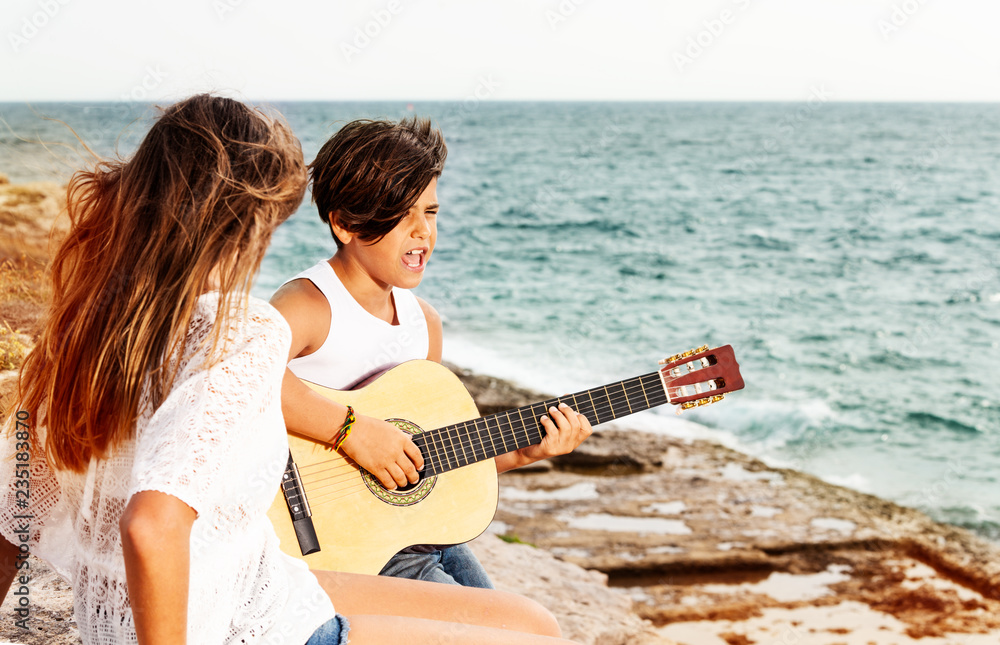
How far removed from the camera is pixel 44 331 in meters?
1.32

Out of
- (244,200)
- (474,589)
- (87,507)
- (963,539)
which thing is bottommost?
(963,539)

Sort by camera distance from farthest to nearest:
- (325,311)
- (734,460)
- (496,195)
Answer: (496,195) < (734,460) < (325,311)

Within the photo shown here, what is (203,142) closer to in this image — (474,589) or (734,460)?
(474,589)

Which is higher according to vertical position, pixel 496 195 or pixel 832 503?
pixel 496 195

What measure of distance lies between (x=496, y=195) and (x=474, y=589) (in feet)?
93.9

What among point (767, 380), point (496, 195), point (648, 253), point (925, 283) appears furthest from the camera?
point (496, 195)

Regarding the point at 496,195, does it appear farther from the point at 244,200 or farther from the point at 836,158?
the point at 244,200

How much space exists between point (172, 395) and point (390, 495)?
1.42 m

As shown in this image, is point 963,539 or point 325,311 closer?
point 325,311

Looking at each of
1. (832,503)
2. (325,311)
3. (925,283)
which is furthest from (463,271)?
(325,311)

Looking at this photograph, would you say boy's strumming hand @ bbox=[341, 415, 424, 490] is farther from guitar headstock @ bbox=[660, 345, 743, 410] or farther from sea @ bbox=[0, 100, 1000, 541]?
sea @ bbox=[0, 100, 1000, 541]

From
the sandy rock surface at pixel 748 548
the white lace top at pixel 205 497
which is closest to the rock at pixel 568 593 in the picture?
the sandy rock surface at pixel 748 548

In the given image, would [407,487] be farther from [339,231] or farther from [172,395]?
[172,395]

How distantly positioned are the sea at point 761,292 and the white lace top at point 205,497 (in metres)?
0.55
